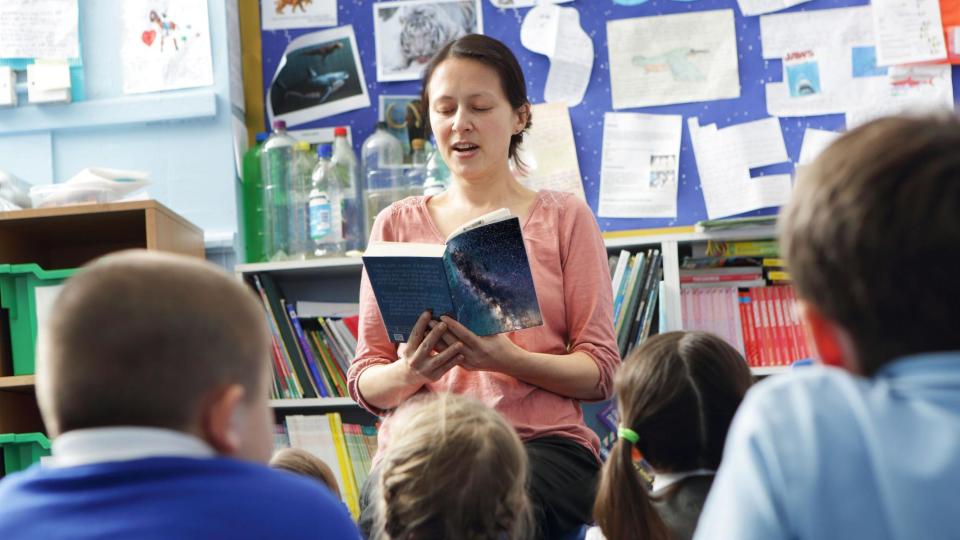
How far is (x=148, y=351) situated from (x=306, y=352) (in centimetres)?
201

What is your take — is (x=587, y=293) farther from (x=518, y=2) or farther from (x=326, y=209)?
(x=518, y=2)

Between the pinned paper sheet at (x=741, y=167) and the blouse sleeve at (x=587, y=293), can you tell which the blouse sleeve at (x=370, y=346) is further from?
the pinned paper sheet at (x=741, y=167)

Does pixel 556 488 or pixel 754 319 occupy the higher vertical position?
pixel 754 319

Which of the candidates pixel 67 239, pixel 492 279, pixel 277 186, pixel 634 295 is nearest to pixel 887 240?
pixel 492 279

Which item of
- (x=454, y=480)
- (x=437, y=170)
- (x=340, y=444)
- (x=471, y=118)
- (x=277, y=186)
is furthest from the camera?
(x=277, y=186)

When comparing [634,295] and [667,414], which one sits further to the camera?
[634,295]

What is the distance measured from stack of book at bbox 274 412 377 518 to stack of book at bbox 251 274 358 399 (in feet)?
0.24

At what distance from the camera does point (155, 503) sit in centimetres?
75

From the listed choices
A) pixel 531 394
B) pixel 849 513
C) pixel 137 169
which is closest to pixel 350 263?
pixel 137 169

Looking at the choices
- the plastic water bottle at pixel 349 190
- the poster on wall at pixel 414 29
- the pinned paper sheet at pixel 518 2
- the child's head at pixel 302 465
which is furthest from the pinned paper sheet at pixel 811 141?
the child's head at pixel 302 465

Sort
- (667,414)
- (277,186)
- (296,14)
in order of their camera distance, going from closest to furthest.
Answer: (667,414) → (277,186) → (296,14)

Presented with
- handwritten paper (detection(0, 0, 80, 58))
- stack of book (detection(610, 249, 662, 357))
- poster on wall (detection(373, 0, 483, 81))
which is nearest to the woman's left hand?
stack of book (detection(610, 249, 662, 357))

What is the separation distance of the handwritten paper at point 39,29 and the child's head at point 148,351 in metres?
2.45

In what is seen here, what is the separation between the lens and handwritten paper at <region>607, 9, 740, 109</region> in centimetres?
285
